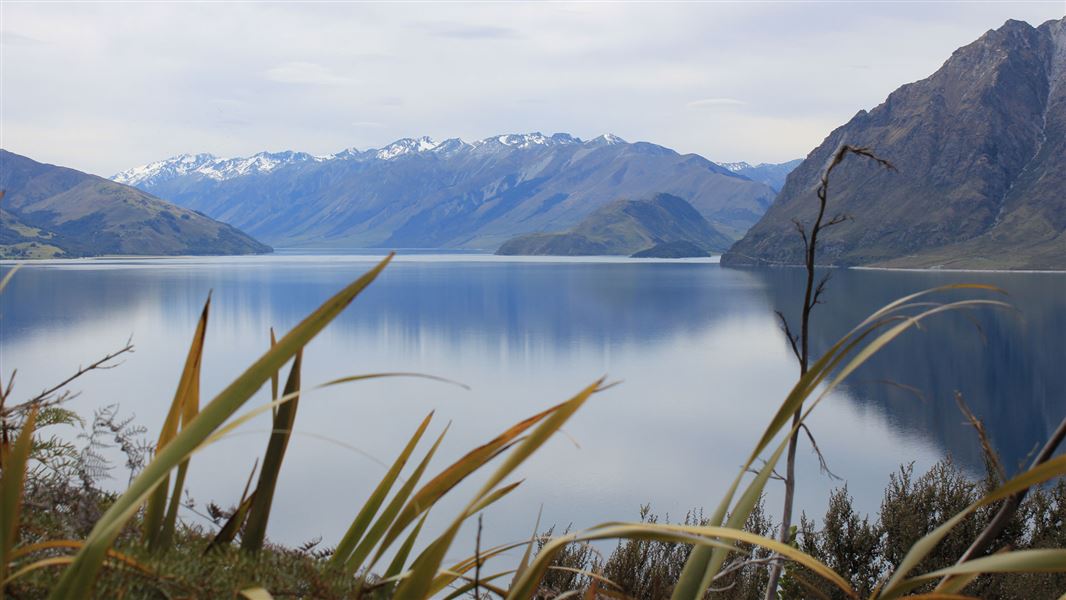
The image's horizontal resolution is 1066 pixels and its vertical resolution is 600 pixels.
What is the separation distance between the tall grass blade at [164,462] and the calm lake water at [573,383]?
3.38 ft

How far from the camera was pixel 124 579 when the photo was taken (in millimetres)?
1354

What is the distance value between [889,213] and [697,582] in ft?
698

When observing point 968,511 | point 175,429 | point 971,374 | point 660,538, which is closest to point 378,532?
point 175,429

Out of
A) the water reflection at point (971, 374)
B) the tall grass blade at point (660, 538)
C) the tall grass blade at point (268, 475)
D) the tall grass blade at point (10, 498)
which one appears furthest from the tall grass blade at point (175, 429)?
the water reflection at point (971, 374)

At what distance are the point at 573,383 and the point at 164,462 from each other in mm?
47974

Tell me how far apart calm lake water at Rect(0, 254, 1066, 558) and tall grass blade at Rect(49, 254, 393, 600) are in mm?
1030

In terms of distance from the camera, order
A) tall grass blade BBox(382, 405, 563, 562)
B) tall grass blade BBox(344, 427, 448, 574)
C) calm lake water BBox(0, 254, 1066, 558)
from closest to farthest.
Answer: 1. tall grass blade BBox(382, 405, 563, 562)
2. tall grass blade BBox(344, 427, 448, 574)
3. calm lake water BBox(0, 254, 1066, 558)

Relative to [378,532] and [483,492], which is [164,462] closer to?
[483,492]

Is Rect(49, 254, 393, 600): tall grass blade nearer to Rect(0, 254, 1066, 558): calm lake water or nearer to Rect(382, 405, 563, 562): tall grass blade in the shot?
Rect(382, 405, 563, 562): tall grass blade

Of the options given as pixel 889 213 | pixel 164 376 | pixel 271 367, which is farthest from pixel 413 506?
pixel 889 213

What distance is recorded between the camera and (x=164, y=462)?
1.28 meters

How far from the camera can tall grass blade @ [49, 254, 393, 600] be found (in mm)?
1233

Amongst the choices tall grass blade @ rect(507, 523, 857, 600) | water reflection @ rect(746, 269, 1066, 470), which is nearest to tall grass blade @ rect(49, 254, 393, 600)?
tall grass blade @ rect(507, 523, 857, 600)

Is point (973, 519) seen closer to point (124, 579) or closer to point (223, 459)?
point (124, 579)
